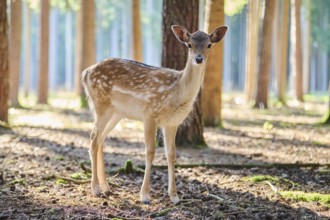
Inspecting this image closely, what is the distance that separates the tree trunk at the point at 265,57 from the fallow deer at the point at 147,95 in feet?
42.9

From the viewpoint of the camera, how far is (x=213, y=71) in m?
12.6

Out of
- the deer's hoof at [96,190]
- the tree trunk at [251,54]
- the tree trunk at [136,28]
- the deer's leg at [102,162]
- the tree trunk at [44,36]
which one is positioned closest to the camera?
the deer's hoof at [96,190]

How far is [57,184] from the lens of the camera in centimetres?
671

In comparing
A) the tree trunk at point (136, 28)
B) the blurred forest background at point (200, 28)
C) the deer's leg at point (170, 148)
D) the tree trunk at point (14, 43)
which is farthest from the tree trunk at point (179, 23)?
the tree trunk at point (14, 43)

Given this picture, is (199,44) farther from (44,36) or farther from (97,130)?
(44,36)

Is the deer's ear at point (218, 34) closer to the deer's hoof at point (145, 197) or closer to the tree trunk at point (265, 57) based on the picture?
the deer's hoof at point (145, 197)

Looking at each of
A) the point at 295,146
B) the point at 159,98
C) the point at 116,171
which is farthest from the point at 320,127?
the point at 159,98

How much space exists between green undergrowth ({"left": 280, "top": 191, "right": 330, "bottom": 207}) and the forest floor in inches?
0.4

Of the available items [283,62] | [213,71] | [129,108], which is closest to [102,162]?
[129,108]

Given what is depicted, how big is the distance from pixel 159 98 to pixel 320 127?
28.2 feet

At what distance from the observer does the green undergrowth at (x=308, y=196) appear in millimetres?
5902

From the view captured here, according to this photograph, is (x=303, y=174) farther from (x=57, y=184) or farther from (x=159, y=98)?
(x=57, y=184)

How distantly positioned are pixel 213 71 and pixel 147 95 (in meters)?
6.62

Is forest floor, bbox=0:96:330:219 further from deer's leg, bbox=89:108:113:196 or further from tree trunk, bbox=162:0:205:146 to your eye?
tree trunk, bbox=162:0:205:146
